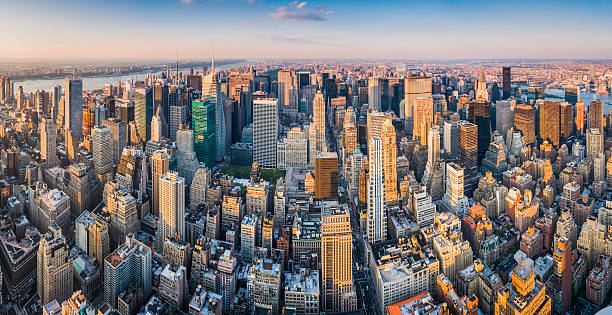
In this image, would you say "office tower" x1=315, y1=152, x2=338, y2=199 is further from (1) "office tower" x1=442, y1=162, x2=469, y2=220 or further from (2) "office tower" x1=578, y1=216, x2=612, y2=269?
(2) "office tower" x1=578, y1=216, x2=612, y2=269

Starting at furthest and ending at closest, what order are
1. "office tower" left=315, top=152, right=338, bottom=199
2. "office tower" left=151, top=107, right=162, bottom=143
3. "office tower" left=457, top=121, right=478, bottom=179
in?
"office tower" left=151, top=107, right=162, bottom=143, "office tower" left=457, top=121, right=478, bottom=179, "office tower" left=315, top=152, right=338, bottom=199

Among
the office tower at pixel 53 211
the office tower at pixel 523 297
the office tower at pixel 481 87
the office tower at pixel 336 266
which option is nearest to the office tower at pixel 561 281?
the office tower at pixel 523 297

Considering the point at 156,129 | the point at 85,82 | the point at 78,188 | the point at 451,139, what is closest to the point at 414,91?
the point at 451,139

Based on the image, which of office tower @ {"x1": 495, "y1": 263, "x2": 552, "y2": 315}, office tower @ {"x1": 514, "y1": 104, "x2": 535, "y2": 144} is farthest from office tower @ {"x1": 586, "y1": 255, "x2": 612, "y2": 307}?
office tower @ {"x1": 514, "y1": 104, "x2": 535, "y2": 144}

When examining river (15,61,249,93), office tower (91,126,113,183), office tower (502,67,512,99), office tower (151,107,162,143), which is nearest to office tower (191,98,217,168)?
office tower (151,107,162,143)

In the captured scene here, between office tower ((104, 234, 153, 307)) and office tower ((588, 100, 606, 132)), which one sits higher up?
office tower ((588, 100, 606, 132))

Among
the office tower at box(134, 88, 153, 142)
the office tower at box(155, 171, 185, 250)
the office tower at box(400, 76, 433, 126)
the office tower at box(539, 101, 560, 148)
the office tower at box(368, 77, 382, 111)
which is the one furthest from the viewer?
the office tower at box(368, 77, 382, 111)

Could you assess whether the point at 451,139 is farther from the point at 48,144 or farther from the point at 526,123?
the point at 48,144

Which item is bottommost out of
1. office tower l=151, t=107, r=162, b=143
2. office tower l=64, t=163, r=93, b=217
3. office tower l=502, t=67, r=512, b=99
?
office tower l=64, t=163, r=93, b=217

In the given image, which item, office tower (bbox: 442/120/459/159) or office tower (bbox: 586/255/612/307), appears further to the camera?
office tower (bbox: 442/120/459/159)
